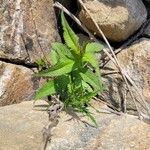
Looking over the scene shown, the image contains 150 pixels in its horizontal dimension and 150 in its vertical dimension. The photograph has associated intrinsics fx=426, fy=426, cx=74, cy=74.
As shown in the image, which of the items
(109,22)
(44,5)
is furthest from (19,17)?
(109,22)

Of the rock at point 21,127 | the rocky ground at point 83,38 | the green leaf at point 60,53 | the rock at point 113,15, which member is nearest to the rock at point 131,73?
the rocky ground at point 83,38

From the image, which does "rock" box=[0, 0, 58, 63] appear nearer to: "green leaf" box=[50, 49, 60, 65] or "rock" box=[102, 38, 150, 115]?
"green leaf" box=[50, 49, 60, 65]

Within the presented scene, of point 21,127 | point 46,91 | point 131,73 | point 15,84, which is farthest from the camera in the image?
point 131,73

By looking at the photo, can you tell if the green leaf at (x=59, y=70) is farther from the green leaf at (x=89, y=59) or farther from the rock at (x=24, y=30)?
the rock at (x=24, y=30)

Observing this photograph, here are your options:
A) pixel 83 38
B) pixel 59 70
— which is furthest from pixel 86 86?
pixel 83 38

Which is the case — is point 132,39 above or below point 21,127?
below

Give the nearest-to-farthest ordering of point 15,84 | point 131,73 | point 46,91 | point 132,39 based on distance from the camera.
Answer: point 46,91
point 15,84
point 131,73
point 132,39

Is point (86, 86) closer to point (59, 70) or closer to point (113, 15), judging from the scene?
point (59, 70)
